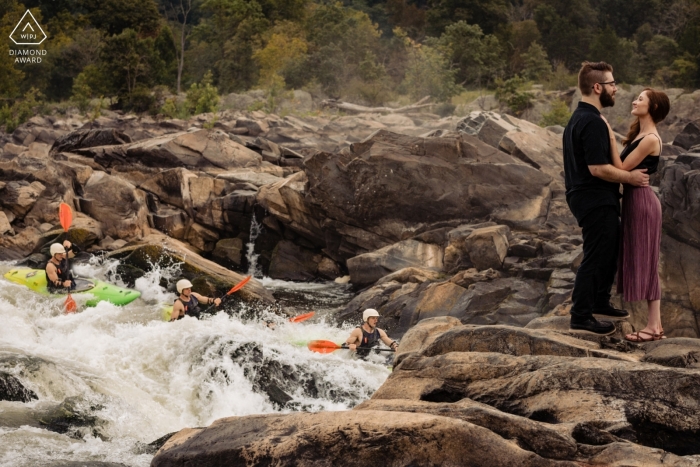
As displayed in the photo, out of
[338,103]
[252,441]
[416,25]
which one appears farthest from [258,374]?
[416,25]

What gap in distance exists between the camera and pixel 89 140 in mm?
24828

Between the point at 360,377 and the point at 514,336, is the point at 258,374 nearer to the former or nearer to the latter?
the point at 360,377

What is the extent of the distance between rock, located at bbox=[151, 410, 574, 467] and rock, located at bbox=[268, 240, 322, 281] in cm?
1634

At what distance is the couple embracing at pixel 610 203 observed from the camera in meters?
4.89

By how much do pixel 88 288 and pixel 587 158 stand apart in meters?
10.7

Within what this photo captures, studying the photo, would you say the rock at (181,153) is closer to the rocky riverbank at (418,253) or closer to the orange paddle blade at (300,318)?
the rocky riverbank at (418,253)

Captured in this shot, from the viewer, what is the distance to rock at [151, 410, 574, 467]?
11.4 feet

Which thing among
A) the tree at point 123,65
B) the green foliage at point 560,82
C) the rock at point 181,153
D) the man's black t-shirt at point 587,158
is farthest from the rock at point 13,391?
the tree at point 123,65

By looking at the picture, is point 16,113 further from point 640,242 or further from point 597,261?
point 640,242

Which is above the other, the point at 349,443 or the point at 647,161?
the point at 647,161

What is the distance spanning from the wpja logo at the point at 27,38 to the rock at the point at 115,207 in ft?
89.9

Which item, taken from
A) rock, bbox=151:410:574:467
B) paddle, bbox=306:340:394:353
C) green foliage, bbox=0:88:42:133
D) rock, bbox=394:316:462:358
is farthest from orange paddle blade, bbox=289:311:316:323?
green foliage, bbox=0:88:42:133

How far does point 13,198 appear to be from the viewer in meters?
19.6

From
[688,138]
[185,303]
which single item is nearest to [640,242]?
[185,303]
